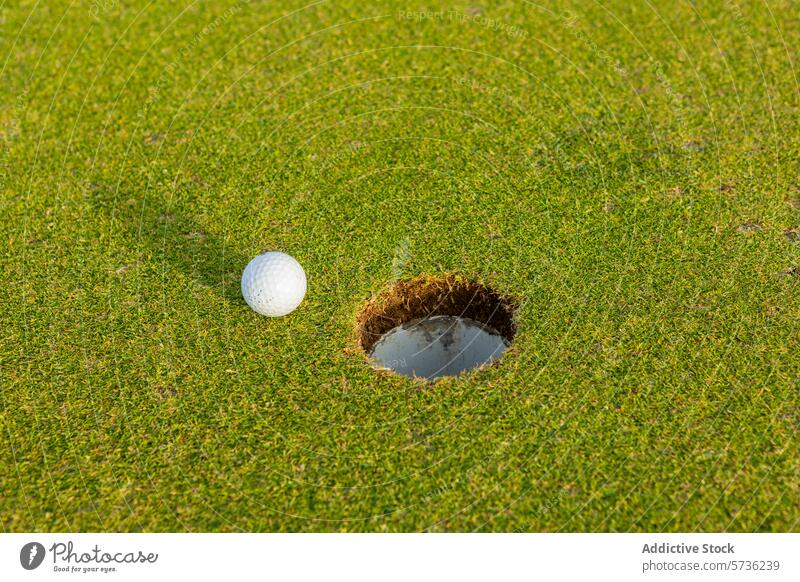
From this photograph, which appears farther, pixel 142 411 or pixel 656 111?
pixel 656 111

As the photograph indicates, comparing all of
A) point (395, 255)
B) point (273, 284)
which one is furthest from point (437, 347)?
point (273, 284)

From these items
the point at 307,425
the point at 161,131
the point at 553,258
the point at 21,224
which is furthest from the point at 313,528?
the point at 161,131

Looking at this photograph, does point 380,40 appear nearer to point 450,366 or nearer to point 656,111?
point 656,111

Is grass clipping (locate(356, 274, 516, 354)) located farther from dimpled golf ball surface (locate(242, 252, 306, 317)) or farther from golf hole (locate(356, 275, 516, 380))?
dimpled golf ball surface (locate(242, 252, 306, 317))

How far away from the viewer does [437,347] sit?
7.66 meters

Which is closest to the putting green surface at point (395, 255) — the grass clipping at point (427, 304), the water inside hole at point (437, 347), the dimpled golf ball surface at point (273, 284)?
the grass clipping at point (427, 304)

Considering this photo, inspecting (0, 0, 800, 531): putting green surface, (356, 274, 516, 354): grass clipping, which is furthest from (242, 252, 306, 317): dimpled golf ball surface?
(356, 274, 516, 354): grass clipping

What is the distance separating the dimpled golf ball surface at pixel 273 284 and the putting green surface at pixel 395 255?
0.81ft

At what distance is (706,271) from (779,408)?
1726 millimetres

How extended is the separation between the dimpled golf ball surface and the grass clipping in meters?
0.73

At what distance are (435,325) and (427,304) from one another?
242 millimetres

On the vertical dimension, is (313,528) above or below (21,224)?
below

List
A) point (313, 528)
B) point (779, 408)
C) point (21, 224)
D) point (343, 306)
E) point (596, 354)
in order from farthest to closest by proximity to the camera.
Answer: point (21, 224) → point (343, 306) → point (596, 354) → point (779, 408) → point (313, 528)

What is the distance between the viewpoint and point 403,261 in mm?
7992
